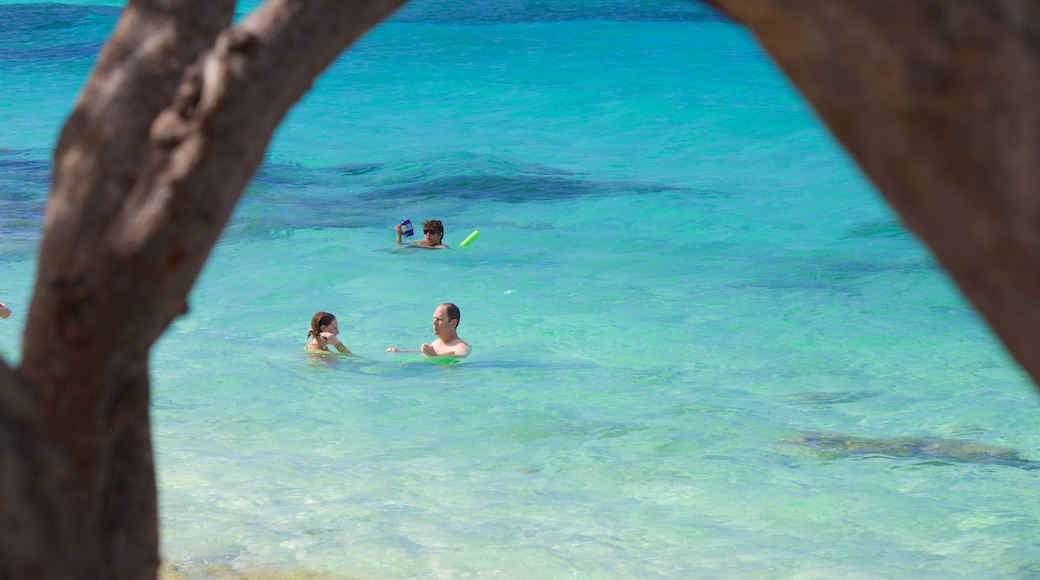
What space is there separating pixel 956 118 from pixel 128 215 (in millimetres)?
1271

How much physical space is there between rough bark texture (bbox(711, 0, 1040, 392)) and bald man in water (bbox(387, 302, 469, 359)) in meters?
8.93

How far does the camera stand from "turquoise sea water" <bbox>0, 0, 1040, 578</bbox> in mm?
6359

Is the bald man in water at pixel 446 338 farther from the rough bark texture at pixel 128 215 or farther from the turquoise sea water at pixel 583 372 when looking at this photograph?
the rough bark texture at pixel 128 215

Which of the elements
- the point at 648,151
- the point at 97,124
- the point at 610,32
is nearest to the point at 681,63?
the point at 610,32

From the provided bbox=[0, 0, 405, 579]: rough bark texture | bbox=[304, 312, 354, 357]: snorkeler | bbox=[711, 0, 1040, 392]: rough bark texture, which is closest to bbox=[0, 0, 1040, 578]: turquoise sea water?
bbox=[304, 312, 354, 357]: snorkeler

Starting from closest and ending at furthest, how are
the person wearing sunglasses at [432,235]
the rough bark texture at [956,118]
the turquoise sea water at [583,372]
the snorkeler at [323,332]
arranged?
the rough bark texture at [956,118], the turquoise sea water at [583,372], the snorkeler at [323,332], the person wearing sunglasses at [432,235]

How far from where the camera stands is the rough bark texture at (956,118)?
1.24 meters

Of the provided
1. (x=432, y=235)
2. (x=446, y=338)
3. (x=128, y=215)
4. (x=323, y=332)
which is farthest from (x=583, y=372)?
(x=128, y=215)

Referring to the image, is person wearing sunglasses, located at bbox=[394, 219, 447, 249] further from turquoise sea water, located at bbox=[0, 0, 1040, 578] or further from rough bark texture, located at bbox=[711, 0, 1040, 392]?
rough bark texture, located at bbox=[711, 0, 1040, 392]

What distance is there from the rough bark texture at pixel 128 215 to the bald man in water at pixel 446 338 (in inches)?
323

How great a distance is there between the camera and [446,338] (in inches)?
411

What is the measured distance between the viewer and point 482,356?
36.3 feet

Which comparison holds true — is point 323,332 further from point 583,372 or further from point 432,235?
point 432,235

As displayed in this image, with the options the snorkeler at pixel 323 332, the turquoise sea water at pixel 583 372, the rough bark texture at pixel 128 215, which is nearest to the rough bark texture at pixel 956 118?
the rough bark texture at pixel 128 215
